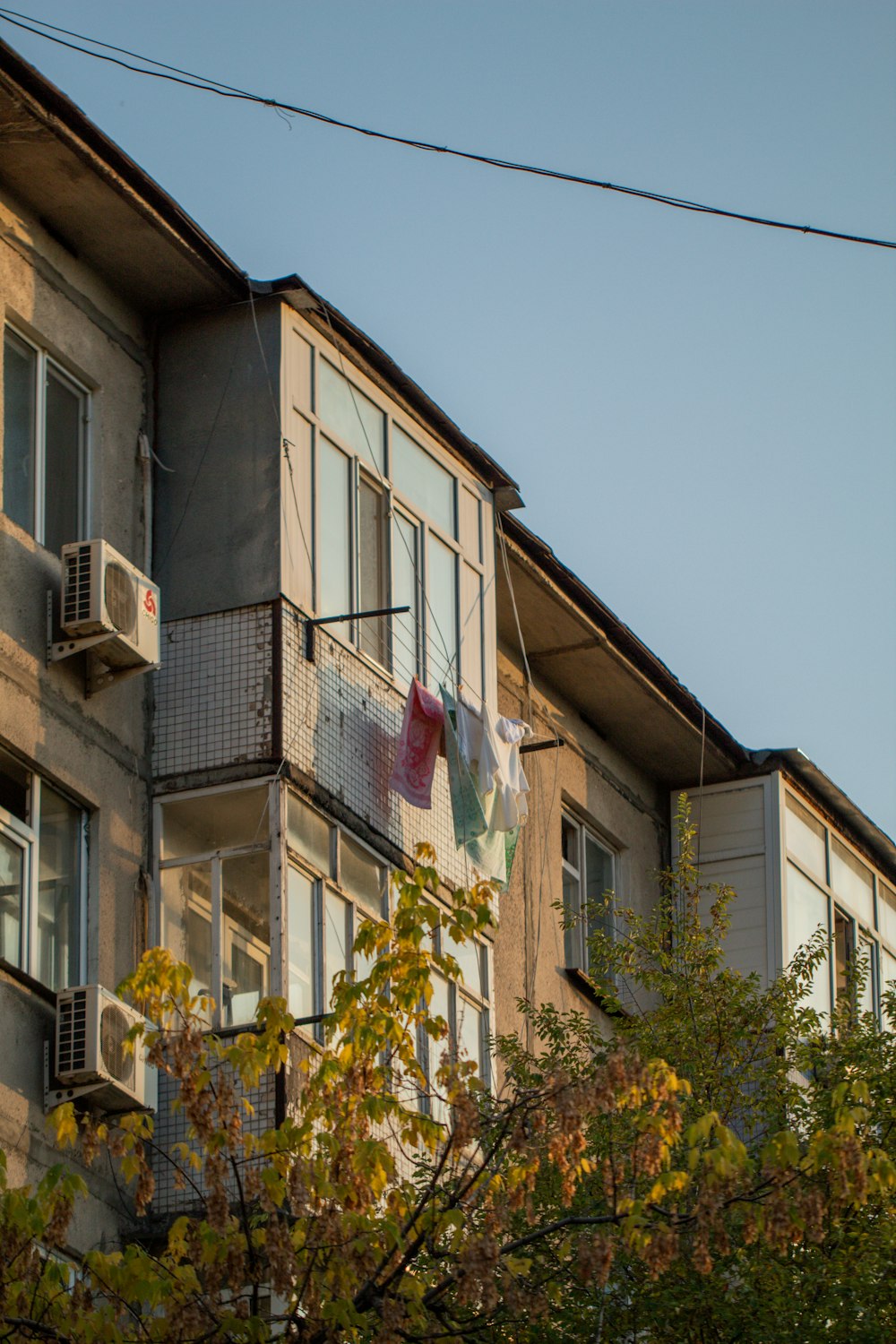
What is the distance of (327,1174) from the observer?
32.7 ft

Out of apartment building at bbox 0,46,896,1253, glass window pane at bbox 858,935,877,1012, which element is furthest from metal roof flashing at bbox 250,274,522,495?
glass window pane at bbox 858,935,877,1012

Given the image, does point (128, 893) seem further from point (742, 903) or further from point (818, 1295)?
point (742, 903)

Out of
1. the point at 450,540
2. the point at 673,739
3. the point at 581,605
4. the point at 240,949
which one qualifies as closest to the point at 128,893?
the point at 240,949

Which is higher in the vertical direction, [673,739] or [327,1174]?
[673,739]

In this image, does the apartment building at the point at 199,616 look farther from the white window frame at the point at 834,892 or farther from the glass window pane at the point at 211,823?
the white window frame at the point at 834,892

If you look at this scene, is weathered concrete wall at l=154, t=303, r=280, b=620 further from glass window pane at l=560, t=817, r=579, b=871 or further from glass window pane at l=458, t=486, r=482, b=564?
glass window pane at l=560, t=817, r=579, b=871

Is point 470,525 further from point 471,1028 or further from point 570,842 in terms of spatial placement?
point 570,842

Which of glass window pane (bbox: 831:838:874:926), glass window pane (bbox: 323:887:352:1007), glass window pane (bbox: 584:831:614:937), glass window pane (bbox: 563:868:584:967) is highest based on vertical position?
glass window pane (bbox: 831:838:874:926)

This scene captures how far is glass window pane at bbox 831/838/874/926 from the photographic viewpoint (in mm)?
22875

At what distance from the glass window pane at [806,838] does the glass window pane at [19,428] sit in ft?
31.8

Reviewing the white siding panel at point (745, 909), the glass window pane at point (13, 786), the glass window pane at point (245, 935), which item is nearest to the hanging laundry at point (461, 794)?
the glass window pane at point (245, 935)

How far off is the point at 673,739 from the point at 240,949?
8.10 metres

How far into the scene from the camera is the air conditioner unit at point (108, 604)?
13.8 meters

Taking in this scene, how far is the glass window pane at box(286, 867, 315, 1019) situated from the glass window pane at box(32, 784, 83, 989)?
1.24 m
